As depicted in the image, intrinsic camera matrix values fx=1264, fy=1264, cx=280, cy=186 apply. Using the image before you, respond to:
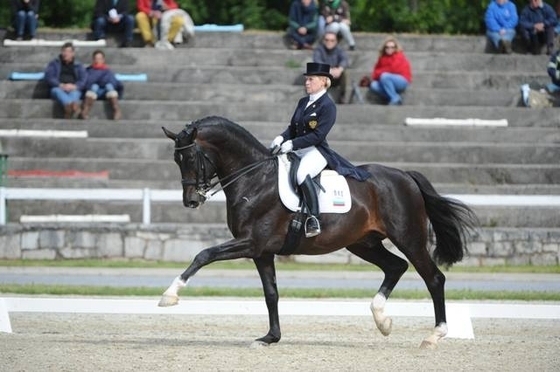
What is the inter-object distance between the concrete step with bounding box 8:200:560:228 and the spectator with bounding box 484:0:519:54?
587 cm

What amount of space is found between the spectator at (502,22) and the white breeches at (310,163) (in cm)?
1547

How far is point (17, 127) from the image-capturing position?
23578 mm

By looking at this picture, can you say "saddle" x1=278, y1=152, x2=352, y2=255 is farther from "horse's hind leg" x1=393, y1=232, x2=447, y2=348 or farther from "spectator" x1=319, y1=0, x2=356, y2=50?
"spectator" x1=319, y1=0, x2=356, y2=50

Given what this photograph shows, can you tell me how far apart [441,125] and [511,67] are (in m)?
3.20

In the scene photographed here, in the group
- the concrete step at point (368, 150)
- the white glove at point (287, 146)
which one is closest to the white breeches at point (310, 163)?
the white glove at point (287, 146)

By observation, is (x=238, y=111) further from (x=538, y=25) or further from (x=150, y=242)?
(x=538, y=25)

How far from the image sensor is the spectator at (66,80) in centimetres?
2370

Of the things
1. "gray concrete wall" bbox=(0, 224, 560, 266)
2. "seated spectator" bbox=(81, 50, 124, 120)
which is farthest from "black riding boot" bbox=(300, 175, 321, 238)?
"seated spectator" bbox=(81, 50, 124, 120)

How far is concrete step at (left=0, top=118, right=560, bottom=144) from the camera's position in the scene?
23.4 meters

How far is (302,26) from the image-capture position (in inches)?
1022

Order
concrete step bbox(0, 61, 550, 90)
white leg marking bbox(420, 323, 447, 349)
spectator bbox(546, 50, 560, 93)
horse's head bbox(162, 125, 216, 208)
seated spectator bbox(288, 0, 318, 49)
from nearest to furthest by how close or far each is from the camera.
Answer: horse's head bbox(162, 125, 216, 208) → white leg marking bbox(420, 323, 447, 349) → spectator bbox(546, 50, 560, 93) → concrete step bbox(0, 61, 550, 90) → seated spectator bbox(288, 0, 318, 49)

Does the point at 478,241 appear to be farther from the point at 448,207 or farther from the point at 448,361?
the point at 448,361

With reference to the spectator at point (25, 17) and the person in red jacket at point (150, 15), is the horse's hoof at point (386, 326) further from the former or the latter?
the spectator at point (25, 17)

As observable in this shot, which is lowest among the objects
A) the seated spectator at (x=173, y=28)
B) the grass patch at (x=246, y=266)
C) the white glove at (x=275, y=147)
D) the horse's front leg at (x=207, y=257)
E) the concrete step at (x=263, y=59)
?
the grass patch at (x=246, y=266)
